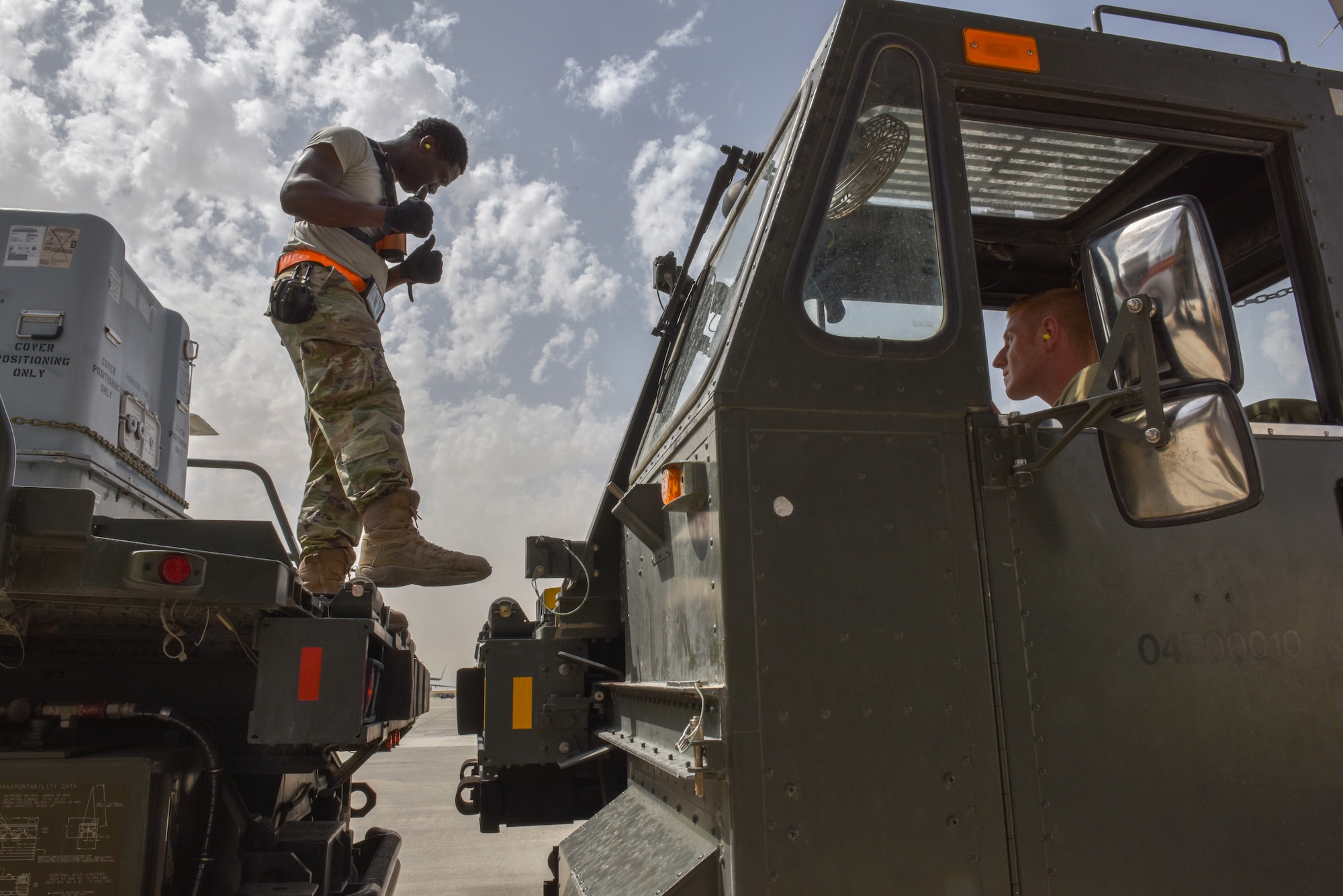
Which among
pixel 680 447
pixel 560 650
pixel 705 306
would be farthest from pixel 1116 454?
pixel 560 650

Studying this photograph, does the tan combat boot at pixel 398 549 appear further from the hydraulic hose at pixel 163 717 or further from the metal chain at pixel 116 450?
the metal chain at pixel 116 450

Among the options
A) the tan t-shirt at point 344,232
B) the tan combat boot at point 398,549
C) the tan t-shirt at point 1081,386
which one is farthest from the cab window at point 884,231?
the tan t-shirt at point 344,232

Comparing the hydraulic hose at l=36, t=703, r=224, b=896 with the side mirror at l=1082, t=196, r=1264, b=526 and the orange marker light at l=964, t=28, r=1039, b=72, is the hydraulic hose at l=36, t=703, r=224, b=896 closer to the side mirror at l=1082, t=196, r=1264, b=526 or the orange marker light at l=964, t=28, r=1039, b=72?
the side mirror at l=1082, t=196, r=1264, b=526

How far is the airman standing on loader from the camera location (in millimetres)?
2887

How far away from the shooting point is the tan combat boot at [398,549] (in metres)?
2.85

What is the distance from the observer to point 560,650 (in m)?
2.81

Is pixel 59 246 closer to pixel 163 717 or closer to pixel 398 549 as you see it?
pixel 398 549

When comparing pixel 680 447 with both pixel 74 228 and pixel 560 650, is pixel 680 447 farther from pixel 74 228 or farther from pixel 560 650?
Answer: pixel 74 228

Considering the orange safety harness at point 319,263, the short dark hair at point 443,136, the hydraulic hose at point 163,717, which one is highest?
the short dark hair at point 443,136

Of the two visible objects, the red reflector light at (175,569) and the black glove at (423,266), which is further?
the black glove at (423,266)

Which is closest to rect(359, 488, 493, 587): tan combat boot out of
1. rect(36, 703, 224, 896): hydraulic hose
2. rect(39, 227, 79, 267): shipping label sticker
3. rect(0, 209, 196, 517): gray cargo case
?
rect(36, 703, 224, 896): hydraulic hose

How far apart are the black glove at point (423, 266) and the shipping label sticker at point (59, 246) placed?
4.14 feet

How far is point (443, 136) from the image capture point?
11.8 feet

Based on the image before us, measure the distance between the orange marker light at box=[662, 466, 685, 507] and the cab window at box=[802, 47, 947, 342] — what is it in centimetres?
43
